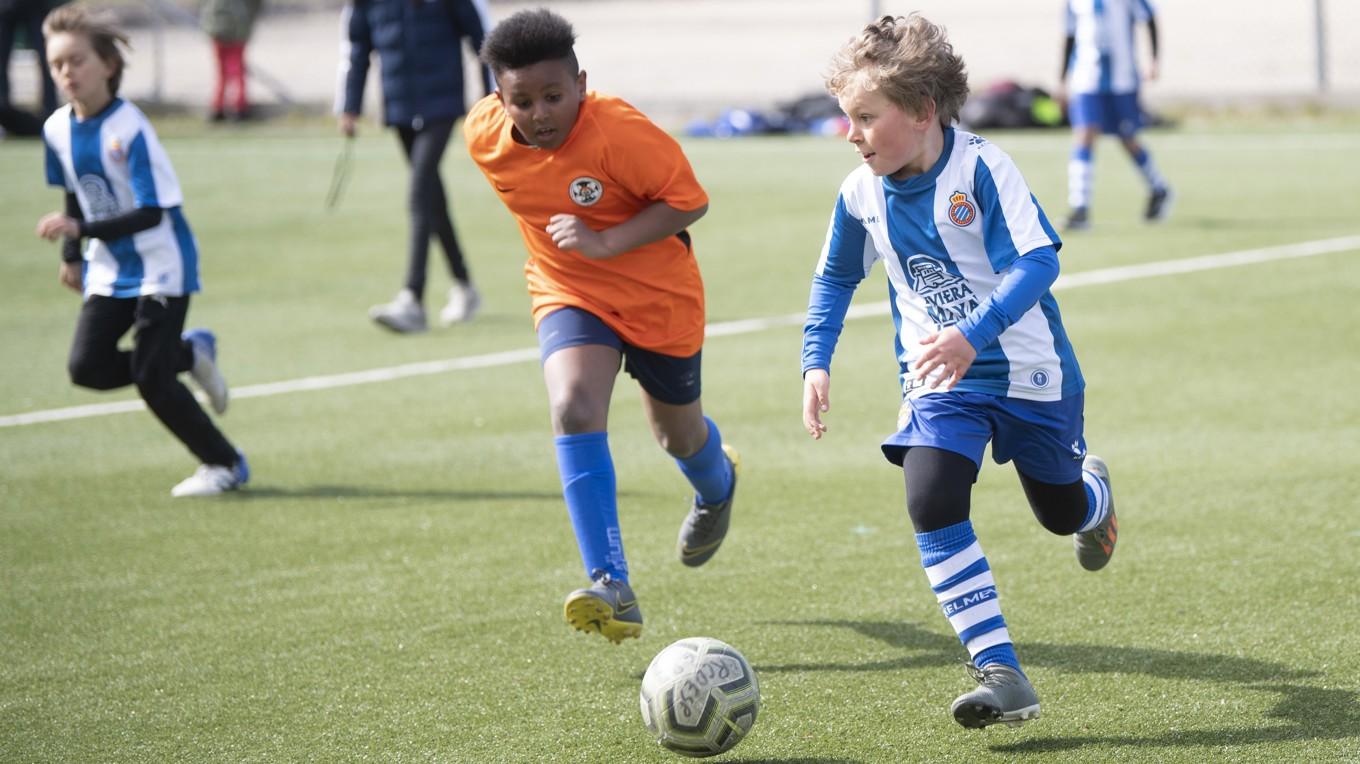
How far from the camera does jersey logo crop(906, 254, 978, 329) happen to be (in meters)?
4.23

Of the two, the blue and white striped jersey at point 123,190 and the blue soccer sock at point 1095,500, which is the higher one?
the blue and white striped jersey at point 123,190

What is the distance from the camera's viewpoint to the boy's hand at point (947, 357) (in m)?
3.82

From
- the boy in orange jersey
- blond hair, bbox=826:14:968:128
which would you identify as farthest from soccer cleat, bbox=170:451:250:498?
blond hair, bbox=826:14:968:128

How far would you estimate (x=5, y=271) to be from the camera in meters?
12.6

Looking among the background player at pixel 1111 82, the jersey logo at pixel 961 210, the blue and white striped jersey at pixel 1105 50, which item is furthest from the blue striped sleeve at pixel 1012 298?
the blue and white striped jersey at pixel 1105 50

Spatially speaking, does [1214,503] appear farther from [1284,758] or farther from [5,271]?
[5,271]

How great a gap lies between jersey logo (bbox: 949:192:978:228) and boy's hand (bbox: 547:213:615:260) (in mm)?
1081

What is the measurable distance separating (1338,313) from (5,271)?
31.3 feet

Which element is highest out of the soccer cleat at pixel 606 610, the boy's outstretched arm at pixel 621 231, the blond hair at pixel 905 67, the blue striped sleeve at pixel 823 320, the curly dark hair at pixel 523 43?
the curly dark hair at pixel 523 43

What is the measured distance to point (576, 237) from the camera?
4652 millimetres

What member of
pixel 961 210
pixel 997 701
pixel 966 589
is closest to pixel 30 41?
pixel 961 210

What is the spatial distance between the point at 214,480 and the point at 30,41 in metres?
15.5

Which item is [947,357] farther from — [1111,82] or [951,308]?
[1111,82]

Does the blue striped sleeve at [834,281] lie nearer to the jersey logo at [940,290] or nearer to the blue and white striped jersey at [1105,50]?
the jersey logo at [940,290]
